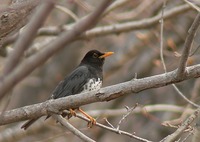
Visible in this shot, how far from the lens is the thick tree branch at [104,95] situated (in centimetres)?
320

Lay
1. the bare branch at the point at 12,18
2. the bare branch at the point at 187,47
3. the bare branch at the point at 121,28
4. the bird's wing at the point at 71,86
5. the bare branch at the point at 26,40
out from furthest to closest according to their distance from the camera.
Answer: the bare branch at the point at 121,28 < the bird's wing at the point at 71,86 < the bare branch at the point at 12,18 < the bare branch at the point at 187,47 < the bare branch at the point at 26,40

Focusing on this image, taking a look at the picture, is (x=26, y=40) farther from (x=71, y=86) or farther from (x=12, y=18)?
(x=71, y=86)

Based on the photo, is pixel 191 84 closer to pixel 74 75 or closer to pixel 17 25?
pixel 74 75

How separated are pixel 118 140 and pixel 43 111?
751cm

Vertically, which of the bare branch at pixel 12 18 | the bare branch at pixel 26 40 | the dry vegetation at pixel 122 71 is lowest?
the dry vegetation at pixel 122 71

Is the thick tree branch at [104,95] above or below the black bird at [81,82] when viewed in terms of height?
above

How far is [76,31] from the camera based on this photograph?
1.41 m

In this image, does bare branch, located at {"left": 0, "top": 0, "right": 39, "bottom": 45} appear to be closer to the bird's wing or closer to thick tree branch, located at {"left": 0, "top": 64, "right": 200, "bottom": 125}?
thick tree branch, located at {"left": 0, "top": 64, "right": 200, "bottom": 125}

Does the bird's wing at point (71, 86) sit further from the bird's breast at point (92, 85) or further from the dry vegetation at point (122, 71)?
the dry vegetation at point (122, 71)

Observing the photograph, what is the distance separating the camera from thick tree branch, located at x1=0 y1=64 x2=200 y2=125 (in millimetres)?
3201

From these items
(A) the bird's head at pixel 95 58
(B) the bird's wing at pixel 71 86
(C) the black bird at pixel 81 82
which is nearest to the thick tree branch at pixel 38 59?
(C) the black bird at pixel 81 82

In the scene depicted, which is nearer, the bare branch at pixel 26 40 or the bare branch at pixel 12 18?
the bare branch at pixel 26 40

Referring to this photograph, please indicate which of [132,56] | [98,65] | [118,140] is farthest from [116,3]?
[118,140]

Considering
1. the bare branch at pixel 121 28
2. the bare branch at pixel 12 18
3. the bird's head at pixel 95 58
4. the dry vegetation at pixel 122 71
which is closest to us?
the bare branch at pixel 12 18
